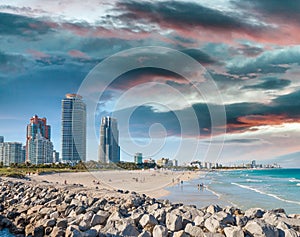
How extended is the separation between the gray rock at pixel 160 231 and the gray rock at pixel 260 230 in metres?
1.76

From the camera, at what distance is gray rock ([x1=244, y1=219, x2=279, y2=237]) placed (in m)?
7.16

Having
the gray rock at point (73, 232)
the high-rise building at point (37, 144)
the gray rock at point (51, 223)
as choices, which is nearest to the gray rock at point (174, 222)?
the gray rock at point (73, 232)

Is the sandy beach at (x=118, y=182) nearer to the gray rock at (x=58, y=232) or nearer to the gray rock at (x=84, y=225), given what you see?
the gray rock at (x=84, y=225)

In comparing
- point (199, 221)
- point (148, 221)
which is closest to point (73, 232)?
point (148, 221)

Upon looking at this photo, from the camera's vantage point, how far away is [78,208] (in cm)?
1088

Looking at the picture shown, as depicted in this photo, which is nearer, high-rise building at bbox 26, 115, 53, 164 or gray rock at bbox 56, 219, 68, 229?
gray rock at bbox 56, 219, 68, 229

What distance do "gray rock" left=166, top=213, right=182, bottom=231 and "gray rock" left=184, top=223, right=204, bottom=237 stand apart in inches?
15.4

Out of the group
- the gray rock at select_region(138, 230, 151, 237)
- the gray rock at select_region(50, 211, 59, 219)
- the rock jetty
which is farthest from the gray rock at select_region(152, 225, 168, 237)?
the gray rock at select_region(50, 211, 59, 219)

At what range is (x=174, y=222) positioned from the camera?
327 inches

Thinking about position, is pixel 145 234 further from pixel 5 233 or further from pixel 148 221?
pixel 5 233

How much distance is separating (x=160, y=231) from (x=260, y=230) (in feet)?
7.05

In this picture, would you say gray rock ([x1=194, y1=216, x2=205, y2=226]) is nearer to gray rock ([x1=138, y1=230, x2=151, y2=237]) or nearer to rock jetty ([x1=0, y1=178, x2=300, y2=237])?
rock jetty ([x1=0, y1=178, x2=300, y2=237])

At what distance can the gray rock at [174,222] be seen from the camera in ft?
27.0

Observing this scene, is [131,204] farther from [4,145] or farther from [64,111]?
[4,145]
